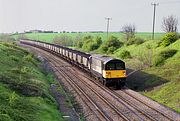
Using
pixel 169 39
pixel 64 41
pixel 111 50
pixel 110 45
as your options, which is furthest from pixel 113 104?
pixel 64 41

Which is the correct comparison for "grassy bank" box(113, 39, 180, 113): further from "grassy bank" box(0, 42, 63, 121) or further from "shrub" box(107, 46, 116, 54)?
"shrub" box(107, 46, 116, 54)

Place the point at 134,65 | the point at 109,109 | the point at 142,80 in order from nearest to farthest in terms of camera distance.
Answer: the point at 109,109 < the point at 142,80 < the point at 134,65

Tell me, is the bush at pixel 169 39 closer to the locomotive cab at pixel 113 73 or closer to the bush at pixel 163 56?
the bush at pixel 163 56

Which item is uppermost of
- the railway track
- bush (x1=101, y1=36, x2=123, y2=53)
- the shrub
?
bush (x1=101, y1=36, x2=123, y2=53)

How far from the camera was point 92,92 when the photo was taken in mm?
33000

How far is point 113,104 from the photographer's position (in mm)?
27625

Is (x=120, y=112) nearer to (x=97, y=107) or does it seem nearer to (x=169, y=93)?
(x=97, y=107)

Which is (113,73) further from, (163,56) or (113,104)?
(163,56)

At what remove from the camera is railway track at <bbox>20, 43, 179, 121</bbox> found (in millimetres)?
23516

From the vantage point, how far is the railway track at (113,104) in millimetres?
23516

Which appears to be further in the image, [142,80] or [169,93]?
[142,80]

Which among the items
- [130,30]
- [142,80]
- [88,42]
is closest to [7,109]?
[142,80]

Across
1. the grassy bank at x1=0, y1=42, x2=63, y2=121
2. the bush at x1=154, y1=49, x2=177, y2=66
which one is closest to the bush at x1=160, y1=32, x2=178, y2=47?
the bush at x1=154, y1=49, x2=177, y2=66

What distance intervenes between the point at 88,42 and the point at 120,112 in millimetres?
74829
